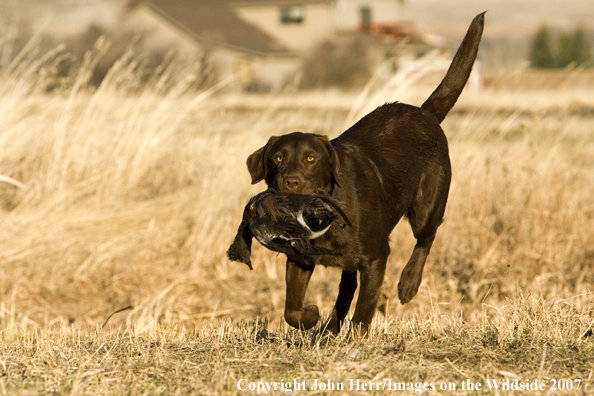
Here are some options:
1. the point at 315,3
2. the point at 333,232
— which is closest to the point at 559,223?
the point at 333,232

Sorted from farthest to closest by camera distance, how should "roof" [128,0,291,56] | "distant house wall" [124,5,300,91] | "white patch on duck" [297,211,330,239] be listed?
"roof" [128,0,291,56]
"distant house wall" [124,5,300,91]
"white patch on duck" [297,211,330,239]

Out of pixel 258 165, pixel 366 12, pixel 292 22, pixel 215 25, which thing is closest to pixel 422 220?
pixel 258 165

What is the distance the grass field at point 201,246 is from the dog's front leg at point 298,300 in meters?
0.08

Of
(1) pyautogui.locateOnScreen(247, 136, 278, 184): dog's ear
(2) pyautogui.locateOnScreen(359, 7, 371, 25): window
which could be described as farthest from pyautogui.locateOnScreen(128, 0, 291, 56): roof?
(1) pyautogui.locateOnScreen(247, 136, 278, 184): dog's ear

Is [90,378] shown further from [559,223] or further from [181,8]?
[181,8]

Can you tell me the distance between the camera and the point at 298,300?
3.84 meters

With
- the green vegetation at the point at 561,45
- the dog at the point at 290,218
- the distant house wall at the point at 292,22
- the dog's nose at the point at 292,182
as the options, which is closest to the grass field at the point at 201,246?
the dog at the point at 290,218

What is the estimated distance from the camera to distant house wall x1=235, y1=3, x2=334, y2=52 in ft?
135

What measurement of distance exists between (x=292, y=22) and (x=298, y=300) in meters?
39.6

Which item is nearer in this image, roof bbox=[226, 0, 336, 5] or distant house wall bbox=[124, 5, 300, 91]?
distant house wall bbox=[124, 5, 300, 91]

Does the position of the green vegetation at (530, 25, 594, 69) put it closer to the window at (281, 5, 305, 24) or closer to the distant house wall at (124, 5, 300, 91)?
the window at (281, 5, 305, 24)

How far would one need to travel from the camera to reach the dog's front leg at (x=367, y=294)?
12.5 feet

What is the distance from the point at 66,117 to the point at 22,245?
151cm

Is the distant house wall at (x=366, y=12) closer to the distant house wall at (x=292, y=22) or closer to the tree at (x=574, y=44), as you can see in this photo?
the distant house wall at (x=292, y=22)
